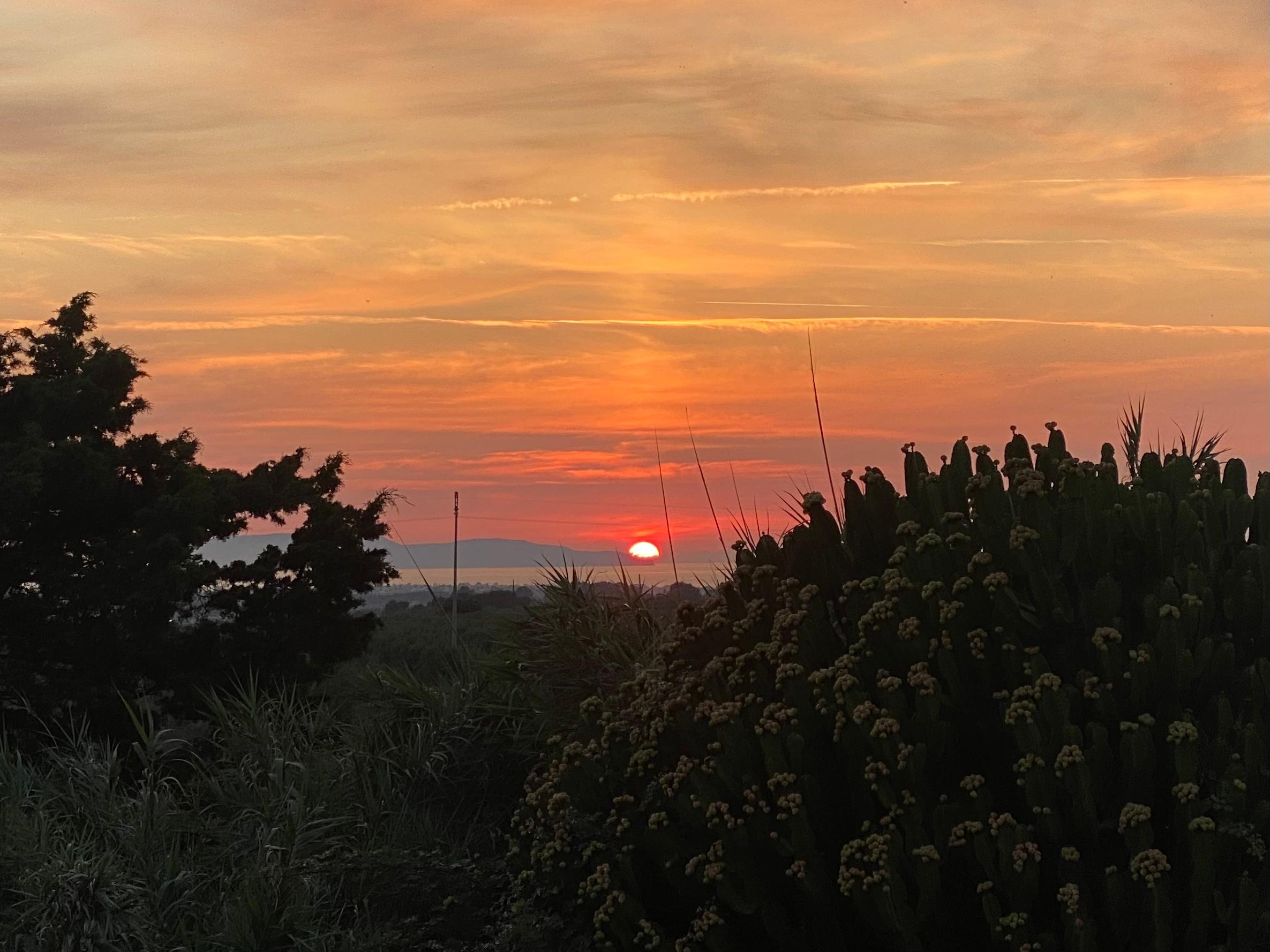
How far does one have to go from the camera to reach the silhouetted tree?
1833 centimetres

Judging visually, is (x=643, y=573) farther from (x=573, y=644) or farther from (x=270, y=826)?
(x=270, y=826)

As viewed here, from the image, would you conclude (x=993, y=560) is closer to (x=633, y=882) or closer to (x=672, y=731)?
(x=672, y=731)

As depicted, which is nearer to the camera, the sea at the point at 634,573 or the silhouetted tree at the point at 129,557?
the sea at the point at 634,573

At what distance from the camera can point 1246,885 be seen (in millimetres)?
6445

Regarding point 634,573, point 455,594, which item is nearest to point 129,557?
point 455,594

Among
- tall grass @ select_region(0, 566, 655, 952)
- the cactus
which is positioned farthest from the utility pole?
the cactus

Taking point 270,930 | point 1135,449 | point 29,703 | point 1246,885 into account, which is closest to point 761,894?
point 1246,885

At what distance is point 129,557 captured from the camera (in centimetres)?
1859

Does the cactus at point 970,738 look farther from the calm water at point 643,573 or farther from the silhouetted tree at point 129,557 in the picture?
the silhouetted tree at point 129,557

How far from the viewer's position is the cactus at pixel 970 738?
668 cm

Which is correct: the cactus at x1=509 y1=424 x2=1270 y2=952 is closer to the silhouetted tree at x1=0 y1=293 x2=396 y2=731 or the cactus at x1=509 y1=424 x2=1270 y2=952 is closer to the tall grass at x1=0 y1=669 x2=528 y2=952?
the tall grass at x1=0 y1=669 x2=528 y2=952

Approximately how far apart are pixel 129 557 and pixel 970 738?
14.3 metres

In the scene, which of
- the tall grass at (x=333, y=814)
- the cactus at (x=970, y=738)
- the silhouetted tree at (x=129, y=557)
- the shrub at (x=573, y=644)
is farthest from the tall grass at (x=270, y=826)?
the silhouetted tree at (x=129, y=557)

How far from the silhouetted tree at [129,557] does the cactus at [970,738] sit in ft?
37.1
